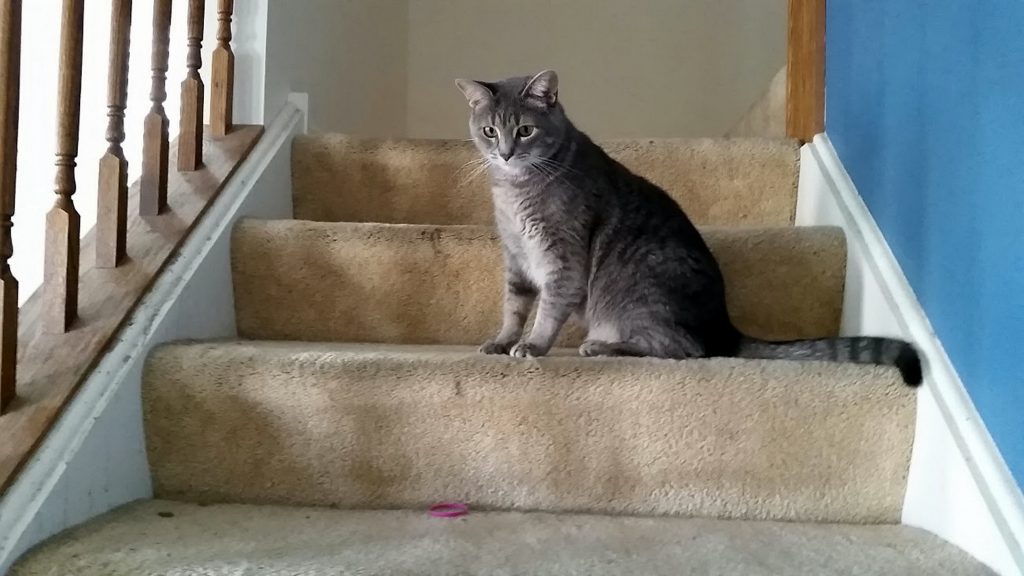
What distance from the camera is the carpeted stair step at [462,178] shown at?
1671mm

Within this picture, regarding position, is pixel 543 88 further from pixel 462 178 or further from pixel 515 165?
pixel 462 178

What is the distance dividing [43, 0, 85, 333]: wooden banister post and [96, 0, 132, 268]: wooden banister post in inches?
4.4

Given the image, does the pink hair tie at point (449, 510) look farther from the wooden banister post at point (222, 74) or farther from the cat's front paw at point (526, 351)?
the wooden banister post at point (222, 74)

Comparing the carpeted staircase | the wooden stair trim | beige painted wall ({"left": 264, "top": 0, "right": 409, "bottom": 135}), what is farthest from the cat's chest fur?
beige painted wall ({"left": 264, "top": 0, "right": 409, "bottom": 135})

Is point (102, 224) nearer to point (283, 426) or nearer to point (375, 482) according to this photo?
point (283, 426)

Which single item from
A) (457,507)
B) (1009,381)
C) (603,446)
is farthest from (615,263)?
(1009,381)

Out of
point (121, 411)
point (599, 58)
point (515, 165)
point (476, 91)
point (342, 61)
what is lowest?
point (121, 411)

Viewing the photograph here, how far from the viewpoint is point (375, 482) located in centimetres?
108

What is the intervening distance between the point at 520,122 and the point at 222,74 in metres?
0.63

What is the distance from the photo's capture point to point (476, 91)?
4.72ft

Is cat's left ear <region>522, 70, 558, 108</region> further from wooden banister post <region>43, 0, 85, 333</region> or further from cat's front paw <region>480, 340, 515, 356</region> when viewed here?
wooden banister post <region>43, 0, 85, 333</region>

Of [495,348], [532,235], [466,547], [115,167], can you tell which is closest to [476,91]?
[532,235]

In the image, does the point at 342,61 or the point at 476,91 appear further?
the point at 342,61

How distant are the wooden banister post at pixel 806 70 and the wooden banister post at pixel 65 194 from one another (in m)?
1.29
